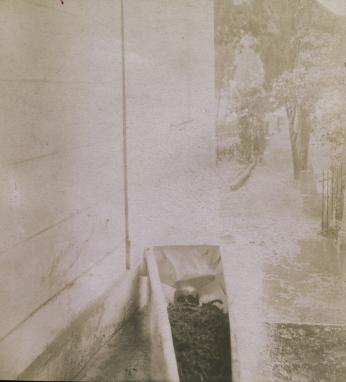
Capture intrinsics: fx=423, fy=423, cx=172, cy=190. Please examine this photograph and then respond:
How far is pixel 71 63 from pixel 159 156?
2.14ft

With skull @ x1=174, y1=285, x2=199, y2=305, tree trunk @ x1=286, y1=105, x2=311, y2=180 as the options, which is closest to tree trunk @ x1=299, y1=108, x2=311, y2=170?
tree trunk @ x1=286, y1=105, x2=311, y2=180

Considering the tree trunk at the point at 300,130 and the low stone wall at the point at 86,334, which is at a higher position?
the tree trunk at the point at 300,130

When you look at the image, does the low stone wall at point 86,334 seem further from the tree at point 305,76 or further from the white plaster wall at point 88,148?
the tree at point 305,76

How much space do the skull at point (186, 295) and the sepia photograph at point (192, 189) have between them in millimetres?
12

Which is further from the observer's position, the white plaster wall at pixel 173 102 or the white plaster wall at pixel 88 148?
the white plaster wall at pixel 173 102

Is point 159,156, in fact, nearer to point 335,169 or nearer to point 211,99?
point 211,99

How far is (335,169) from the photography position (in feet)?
6.91

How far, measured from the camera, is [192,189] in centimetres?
220

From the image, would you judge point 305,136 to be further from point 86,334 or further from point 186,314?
point 86,334

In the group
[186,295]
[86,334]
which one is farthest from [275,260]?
[86,334]

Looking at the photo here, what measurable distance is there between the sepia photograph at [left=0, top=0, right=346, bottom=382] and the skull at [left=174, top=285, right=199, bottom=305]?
12 millimetres

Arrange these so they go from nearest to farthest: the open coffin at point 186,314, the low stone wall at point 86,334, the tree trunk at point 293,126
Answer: the low stone wall at point 86,334 < the open coffin at point 186,314 < the tree trunk at point 293,126

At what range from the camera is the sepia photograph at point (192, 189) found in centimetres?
176

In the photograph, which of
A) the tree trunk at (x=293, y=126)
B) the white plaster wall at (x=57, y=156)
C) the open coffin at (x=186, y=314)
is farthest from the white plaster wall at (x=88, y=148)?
the tree trunk at (x=293, y=126)
